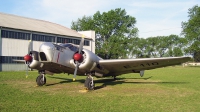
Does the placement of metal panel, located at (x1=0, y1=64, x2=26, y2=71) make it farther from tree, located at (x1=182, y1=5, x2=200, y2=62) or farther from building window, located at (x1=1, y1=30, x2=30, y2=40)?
tree, located at (x1=182, y1=5, x2=200, y2=62)

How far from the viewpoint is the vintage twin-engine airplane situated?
39.2 feet

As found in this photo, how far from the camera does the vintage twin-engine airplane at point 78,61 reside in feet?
39.2

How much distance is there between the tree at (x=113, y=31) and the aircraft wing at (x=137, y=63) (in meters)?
52.1

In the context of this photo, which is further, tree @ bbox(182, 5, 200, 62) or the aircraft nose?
tree @ bbox(182, 5, 200, 62)

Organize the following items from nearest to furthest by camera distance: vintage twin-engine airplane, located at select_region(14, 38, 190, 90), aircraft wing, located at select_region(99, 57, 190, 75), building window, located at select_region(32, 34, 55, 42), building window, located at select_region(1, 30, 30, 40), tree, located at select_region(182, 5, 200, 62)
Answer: vintage twin-engine airplane, located at select_region(14, 38, 190, 90), aircraft wing, located at select_region(99, 57, 190, 75), building window, located at select_region(1, 30, 30, 40), building window, located at select_region(32, 34, 55, 42), tree, located at select_region(182, 5, 200, 62)

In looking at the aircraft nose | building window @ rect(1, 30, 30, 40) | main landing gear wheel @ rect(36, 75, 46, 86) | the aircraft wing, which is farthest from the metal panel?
the aircraft nose

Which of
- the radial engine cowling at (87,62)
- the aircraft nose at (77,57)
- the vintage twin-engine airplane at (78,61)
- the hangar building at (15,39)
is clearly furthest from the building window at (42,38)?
the aircraft nose at (77,57)

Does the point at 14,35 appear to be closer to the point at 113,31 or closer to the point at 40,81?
the point at 40,81

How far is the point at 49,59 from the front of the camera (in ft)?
39.0

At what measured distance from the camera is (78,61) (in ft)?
39.3

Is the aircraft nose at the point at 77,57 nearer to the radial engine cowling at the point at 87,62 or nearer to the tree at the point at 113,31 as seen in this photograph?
the radial engine cowling at the point at 87,62

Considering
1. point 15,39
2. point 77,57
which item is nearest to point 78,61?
point 77,57

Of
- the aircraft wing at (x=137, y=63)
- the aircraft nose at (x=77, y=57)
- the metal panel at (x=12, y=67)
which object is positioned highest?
the aircraft nose at (x=77, y=57)

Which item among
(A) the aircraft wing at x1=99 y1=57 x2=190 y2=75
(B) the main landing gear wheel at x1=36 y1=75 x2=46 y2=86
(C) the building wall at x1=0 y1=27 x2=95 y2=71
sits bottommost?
(B) the main landing gear wheel at x1=36 y1=75 x2=46 y2=86
